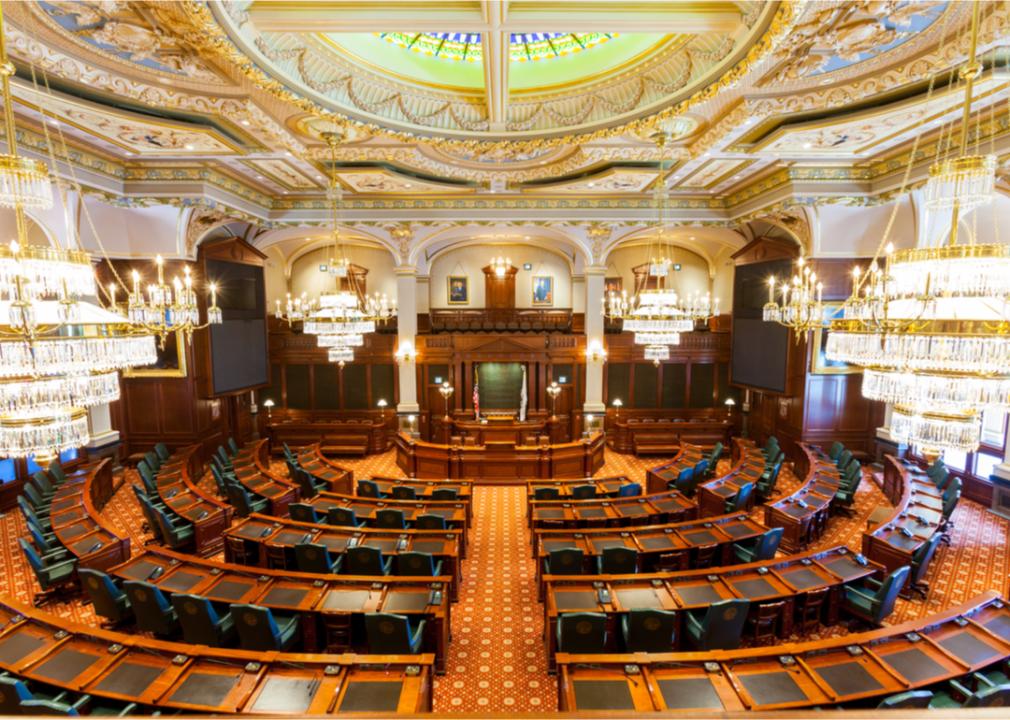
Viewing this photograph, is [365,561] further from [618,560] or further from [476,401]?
[476,401]

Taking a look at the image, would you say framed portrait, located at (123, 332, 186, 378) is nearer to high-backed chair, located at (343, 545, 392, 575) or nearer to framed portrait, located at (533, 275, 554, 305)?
A: high-backed chair, located at (343, 545, 392, 575)

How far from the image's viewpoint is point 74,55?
5.29 meters

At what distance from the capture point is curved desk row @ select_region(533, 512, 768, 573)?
21.5ft

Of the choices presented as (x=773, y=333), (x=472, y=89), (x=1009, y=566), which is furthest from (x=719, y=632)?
(x=773, y=333)

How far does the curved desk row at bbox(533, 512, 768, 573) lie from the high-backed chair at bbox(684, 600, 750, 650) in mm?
1473

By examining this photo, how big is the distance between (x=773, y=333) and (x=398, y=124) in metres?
10.7

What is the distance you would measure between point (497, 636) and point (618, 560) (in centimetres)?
183

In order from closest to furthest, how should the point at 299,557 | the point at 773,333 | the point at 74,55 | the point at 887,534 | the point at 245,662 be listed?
the point at 245,662 < the point at 74,55 < the point at 299,557 < the point at 887,534 < the point at 773,333

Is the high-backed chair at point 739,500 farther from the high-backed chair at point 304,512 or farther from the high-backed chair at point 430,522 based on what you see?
the high-backed chair at point 304,512

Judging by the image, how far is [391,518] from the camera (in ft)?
24.4

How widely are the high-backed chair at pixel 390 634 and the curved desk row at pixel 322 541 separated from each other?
1.49 meters

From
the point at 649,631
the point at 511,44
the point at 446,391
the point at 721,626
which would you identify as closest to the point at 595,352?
the point at 446,391

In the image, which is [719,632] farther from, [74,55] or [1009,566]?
[74,55]

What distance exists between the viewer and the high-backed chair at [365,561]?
20.0ft
